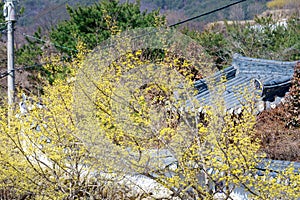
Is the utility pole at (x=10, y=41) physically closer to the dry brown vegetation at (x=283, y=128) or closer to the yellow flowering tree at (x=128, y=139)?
the yellow flowering tree at (x=128, y=139)

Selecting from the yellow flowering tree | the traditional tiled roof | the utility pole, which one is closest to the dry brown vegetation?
the traditional tiled roof

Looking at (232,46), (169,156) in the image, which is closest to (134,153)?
(169,156)

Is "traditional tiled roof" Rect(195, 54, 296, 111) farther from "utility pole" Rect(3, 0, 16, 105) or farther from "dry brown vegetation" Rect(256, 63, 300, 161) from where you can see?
"utility pole" Rect(3, 0, 16, 105)

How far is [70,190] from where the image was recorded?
568 centimetres

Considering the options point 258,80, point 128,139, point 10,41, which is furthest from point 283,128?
point 10,41

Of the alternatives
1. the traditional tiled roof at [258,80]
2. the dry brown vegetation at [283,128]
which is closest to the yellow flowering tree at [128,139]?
the dry brown vegetation at [283,128]

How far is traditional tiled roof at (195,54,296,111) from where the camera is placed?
8.19 meters

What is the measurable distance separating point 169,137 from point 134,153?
0.42 metres

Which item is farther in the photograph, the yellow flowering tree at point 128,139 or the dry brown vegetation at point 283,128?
the dry brown vegetation at point 283,128

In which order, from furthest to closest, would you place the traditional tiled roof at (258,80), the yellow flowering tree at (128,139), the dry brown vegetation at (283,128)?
the traditional tiled roof at (258,80), the dry brown vegetation at (283,128), the yellow flowering tree at (128,139)

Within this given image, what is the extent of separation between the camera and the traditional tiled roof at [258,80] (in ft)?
26.9

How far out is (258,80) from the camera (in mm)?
8281

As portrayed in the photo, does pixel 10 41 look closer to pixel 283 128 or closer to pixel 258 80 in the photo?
pixel 258 80

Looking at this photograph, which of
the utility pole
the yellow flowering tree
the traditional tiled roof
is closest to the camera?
the yellow flowering tree
